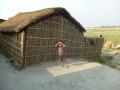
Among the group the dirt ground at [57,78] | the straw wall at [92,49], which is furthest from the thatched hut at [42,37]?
the straw wall at [92,49]

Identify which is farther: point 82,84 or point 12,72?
point 12,72

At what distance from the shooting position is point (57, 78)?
12.4 meters

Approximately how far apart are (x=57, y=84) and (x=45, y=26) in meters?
4.47

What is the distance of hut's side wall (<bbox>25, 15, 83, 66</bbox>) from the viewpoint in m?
14.0

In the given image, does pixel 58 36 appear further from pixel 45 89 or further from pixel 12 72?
pixel 45 89

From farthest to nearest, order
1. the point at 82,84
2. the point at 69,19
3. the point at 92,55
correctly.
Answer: the point at 92,55 < the point at 69,19 < the point at 82,84

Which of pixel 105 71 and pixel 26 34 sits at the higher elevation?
pixel 26 34

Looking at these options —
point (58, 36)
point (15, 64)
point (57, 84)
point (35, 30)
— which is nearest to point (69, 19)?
point (58, 36)

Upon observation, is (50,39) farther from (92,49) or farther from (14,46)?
(92,49)

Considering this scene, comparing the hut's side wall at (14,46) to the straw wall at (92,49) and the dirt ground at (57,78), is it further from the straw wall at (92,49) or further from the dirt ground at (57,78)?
the straw wall at (92,49)

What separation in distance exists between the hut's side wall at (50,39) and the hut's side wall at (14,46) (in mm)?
493

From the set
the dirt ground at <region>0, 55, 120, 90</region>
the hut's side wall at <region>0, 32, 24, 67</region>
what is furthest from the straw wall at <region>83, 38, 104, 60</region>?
the hut's side wall at <region>0, 32, 24, 67</region>

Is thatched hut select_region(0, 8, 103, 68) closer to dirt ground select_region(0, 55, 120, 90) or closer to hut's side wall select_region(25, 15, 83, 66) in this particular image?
hut's side wall select_region(25, 15, 83, 66)

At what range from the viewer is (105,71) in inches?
598
